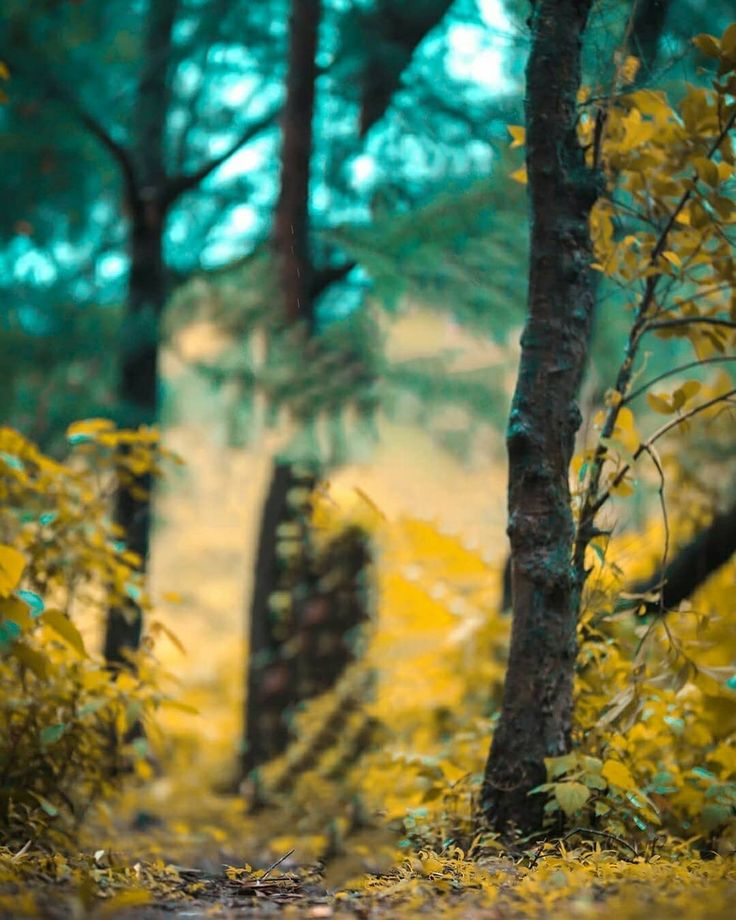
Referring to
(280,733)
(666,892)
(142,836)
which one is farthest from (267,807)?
(666,892)

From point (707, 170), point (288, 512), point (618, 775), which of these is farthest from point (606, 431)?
point (288, 512)

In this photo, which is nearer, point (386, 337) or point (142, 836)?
point (142, 836)

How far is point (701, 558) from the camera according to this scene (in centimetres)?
382

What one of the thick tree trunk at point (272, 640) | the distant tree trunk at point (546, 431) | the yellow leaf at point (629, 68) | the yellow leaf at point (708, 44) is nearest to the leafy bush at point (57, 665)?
the distant tree trunk at point (546, 431)

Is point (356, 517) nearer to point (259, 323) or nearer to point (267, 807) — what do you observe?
point (259, 323)

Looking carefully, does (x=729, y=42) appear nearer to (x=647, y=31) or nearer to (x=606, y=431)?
(x=647, y=31)

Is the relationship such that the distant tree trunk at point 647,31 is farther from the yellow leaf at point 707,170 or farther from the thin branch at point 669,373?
the thin branch at point 669,373

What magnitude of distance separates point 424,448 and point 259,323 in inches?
89.0

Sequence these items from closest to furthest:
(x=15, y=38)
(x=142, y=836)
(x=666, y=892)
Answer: (x=666, y=892) → (x=142, y=836) → (x=15, y=38)

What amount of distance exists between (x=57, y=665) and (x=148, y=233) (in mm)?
4350

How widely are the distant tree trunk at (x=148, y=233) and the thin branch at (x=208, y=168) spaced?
0.20ft

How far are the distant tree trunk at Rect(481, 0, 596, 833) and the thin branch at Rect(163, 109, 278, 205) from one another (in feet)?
14.4

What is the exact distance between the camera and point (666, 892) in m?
1.60

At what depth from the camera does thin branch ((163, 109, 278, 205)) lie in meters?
6.44
